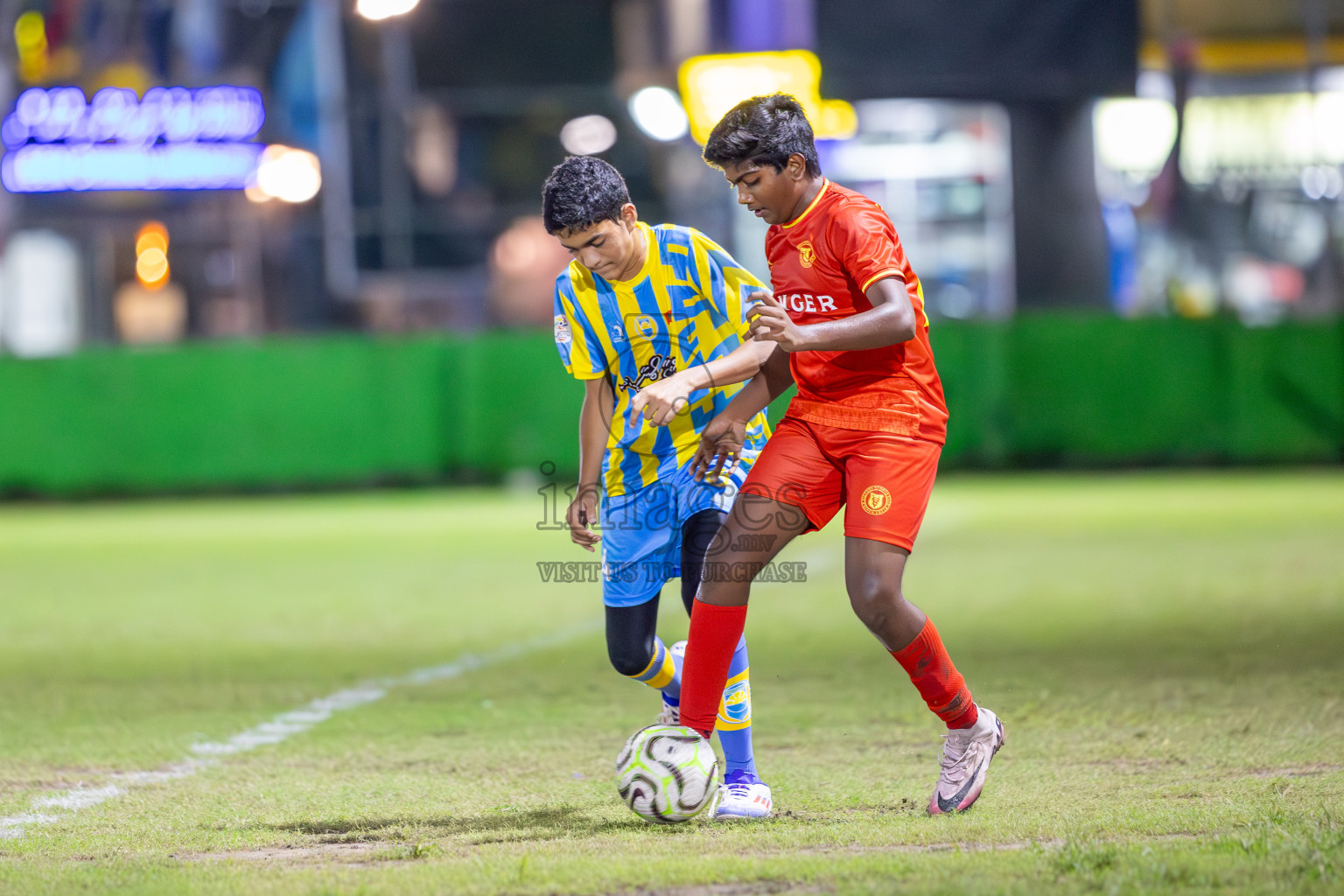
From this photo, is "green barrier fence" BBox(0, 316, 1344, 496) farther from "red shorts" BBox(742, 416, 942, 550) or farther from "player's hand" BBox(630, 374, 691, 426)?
"player's hand" BBox(630, 374, 691, 426)

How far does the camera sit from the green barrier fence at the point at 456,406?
17344 mm

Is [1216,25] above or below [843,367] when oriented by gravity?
above

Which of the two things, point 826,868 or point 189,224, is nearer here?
point 826,868

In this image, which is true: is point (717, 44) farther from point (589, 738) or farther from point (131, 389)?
point (589, 738)

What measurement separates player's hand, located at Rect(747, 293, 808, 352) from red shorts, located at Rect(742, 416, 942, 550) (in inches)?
16.6

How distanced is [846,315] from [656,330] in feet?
2.25

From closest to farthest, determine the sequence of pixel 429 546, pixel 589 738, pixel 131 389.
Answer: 1. pixel 589 738
2. pixel 429 546
3. pixel 131 389

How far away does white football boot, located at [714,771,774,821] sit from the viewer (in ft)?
14.7

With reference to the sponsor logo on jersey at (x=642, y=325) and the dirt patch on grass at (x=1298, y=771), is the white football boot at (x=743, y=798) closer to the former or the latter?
the sponsor logo on jersey at (x=642, y=325)

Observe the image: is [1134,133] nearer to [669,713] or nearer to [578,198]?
[669,713]

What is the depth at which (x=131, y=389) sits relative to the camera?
17.9 m

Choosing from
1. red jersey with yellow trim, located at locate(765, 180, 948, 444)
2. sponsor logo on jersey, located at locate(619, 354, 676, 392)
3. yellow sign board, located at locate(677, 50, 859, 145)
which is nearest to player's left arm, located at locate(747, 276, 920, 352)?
Result: red jersey with yellow trim, located at locate(765, 180, 948, 444)

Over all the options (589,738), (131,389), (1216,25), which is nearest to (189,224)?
(131,389)

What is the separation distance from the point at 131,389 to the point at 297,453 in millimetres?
2032
